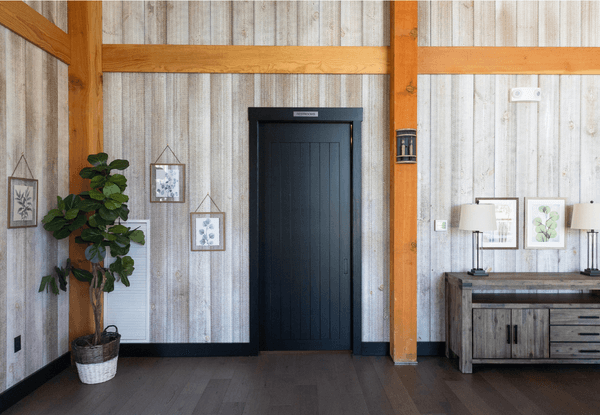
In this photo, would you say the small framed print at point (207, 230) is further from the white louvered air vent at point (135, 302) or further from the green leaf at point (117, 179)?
the green leaf at point (117, 179)

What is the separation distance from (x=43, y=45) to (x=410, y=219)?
3.55 meters

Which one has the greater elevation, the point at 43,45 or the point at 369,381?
the point at 43,45

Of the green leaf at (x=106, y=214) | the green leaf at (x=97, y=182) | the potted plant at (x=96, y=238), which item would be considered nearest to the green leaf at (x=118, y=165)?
the potted plant at (x=96, y=238)

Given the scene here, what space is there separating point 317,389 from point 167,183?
2.32 m

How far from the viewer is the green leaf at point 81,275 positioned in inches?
121

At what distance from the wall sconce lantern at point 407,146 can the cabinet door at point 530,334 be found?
1.63m

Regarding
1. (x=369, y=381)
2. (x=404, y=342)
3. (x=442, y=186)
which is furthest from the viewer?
(x=442, y=186)

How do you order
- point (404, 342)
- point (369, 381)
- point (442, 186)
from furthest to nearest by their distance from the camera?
point (442, 186), point (404, 342), point (369, 381)

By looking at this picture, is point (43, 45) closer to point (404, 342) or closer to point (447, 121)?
point (447, 121)

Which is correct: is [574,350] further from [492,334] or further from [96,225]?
[96,225]

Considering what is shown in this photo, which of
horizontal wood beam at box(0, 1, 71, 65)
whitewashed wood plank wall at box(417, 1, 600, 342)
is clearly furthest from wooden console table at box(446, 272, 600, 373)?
horizontal wood beam at box(0, 1, 71, 65)

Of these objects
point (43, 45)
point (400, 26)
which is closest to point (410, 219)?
point (400, 26)

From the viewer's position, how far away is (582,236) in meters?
3.61

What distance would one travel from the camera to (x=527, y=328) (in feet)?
10.3
